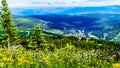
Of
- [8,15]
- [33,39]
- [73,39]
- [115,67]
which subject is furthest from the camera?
[73,39]

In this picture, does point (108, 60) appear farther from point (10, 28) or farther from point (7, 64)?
point (10, 28)

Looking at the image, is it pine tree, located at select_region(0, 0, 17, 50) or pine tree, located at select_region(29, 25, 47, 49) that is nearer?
pine tree, located at select_region(0, 0, 17, 50)

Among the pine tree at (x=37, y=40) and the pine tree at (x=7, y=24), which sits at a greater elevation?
the pine tree at (x=7, y=24)

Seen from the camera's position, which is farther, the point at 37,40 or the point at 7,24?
the point at 37,40

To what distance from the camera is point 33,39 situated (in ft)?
251

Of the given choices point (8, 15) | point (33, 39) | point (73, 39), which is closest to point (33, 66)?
point (8, 15)

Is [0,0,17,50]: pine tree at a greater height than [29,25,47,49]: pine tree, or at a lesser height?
greater

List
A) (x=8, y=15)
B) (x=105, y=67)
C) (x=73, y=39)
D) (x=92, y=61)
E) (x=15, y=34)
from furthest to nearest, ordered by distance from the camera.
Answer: (x=73, y=39), (x=15, y=34), (x=8, y=15), (x=92, y=61), (x=105, y=67)

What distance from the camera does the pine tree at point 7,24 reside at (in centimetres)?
6197

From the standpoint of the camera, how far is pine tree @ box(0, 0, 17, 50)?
6197 cm

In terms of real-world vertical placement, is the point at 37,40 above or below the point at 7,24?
below

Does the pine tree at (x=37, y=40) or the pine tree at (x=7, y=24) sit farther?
the pine tree at (x=37, y=40)

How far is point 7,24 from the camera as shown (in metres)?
64.1

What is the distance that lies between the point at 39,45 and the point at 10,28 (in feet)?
47.3
